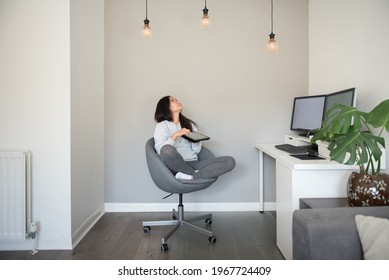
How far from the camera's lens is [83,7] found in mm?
2408

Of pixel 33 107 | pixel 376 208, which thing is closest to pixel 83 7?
pixel 33 107

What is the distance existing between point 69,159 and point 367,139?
2.03m

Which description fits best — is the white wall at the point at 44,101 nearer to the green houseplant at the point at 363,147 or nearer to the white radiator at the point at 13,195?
the white radiator at the point at 13,195

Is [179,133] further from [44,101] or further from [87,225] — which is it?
[87,225]

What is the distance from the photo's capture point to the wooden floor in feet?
6.77

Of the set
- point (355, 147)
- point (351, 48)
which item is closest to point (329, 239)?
point (355, 147)

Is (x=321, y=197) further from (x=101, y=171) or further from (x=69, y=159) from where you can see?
(x=101, y=171)

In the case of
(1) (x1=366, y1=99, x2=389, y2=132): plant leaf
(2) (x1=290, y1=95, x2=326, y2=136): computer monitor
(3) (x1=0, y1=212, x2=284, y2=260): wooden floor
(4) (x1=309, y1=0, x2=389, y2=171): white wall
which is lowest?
(3) (x1=0, y1=212, x2=284, y2=260): wooden floor

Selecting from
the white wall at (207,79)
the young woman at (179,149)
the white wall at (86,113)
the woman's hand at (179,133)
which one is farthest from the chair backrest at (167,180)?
the white wall at (207,79)

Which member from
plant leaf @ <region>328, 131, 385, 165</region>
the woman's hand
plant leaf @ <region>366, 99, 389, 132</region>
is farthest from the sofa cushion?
the woman's hand

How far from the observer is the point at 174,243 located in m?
2.28

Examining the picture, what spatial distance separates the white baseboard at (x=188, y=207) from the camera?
10.1ft

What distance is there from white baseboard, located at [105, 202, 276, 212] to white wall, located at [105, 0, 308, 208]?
0.05 m

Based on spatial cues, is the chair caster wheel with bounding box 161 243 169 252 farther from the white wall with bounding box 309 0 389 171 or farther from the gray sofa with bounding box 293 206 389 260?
the white wall with bounding box 309 0 389 171
